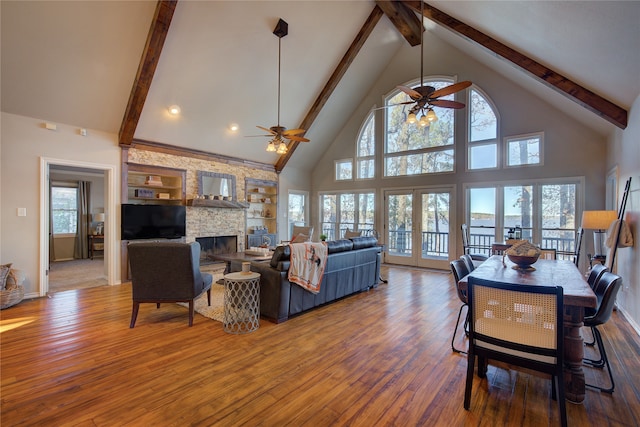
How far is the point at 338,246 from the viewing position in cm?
426

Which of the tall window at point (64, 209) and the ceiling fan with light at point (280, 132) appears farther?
the tall window at point (64, 209)

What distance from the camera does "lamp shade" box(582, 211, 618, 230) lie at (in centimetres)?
394

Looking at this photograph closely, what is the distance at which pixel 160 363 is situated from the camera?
258 cm

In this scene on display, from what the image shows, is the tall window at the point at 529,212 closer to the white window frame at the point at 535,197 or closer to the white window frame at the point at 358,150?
the white window frame at the point at 535,197

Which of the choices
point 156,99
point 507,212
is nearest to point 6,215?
point 156,99

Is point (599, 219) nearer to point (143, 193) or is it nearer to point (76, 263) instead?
point (143, 193)

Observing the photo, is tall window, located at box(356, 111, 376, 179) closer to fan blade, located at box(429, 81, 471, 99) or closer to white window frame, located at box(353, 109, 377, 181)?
white window frame, located at box(353, 109, 377, 181)

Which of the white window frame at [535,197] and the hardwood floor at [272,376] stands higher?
the white window frame at [535,197]

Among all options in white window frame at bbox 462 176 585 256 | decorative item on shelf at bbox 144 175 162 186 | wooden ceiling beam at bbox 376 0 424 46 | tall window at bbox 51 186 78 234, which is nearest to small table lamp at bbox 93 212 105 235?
tall window at bbox 51 186 78 234

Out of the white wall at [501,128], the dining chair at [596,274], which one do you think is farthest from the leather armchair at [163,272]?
the white wall at [501,128]

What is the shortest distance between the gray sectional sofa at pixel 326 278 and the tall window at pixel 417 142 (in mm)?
3243

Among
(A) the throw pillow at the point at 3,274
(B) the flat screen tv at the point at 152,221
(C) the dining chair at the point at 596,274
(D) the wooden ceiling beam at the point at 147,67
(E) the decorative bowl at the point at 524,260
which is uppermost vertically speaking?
(D) the wooden ceiling beam at the point at 147,67

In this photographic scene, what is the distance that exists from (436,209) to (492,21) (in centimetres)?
406

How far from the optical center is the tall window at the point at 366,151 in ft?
27.2
